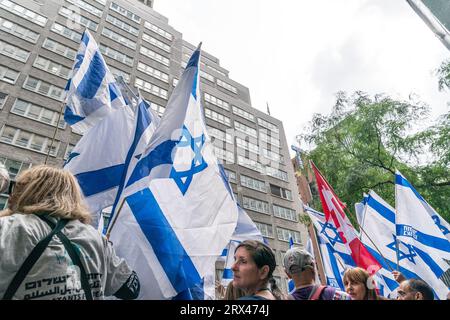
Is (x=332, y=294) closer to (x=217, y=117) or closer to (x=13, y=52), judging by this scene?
(x=13, y=52)

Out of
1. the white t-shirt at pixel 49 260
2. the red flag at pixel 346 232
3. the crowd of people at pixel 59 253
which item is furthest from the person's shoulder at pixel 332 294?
the red flag at pixel 346 232

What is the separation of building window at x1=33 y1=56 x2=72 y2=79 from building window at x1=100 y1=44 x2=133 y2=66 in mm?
4536

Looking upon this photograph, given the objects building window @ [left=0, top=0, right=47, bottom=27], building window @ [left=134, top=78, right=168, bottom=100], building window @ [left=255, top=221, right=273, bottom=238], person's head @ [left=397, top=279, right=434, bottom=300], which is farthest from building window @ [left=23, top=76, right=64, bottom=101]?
person's head @ [left=397, top=279, right=434, bottom=300]

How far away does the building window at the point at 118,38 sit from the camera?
97.0 feet

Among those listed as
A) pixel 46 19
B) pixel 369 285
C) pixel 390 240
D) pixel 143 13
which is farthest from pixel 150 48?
pixel 369 285

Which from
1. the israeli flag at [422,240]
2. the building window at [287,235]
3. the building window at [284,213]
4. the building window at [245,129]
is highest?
the building window at [245,129]

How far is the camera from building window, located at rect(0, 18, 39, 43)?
75.6 feet

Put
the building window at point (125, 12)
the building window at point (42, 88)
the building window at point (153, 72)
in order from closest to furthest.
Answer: the building window at point (42, 88) → the building window at point (153, 72) → the building window at point (125, 12)

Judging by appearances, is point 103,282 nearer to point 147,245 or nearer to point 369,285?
point 147,245

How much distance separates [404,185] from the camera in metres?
5.82

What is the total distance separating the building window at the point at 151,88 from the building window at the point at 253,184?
41.0 feet

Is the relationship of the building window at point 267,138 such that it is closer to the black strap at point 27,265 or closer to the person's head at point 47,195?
the person's head at point 47,195

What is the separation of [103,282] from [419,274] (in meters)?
5.64

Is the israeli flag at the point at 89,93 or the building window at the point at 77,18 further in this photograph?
the building window at the point at 77,18
